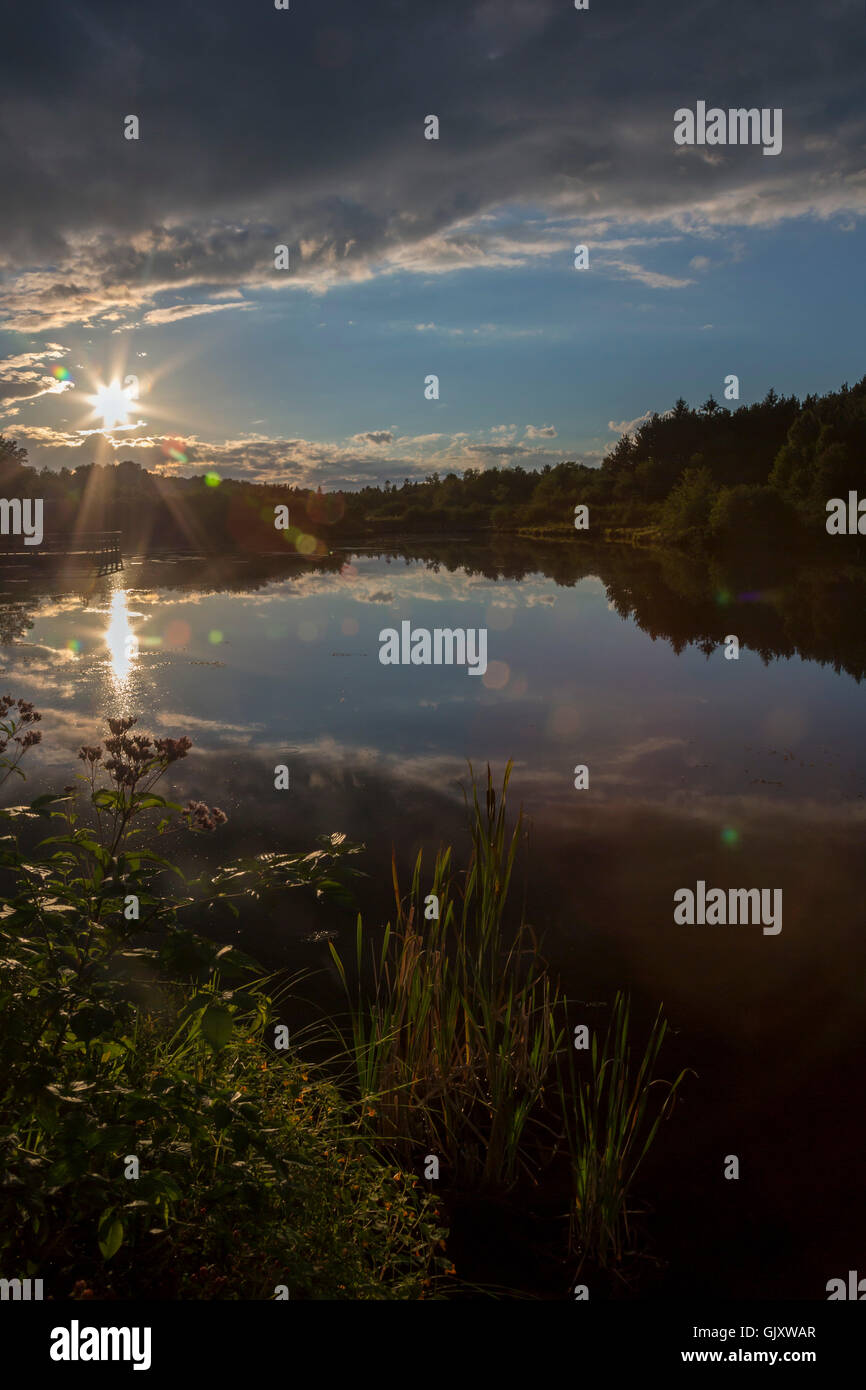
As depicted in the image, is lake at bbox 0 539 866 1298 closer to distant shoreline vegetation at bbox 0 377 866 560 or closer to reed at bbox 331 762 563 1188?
reed at bbox 331 762 563 1188

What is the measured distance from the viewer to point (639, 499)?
8044cm

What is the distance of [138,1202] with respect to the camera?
2268 millimetres

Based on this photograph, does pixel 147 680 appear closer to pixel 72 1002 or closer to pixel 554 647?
pixel 554 647

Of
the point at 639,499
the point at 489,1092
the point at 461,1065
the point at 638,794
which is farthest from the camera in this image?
the point at 639,499

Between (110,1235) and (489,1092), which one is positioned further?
(489,1092)

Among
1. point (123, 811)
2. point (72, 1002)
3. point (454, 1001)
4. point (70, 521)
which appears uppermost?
point (70, 521)

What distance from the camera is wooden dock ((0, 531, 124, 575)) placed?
37866 mm

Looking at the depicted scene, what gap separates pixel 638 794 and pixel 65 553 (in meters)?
39.6

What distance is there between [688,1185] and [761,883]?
12.1ft

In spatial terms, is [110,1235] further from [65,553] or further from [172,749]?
[65,553]

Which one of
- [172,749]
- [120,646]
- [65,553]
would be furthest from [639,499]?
[172,749]

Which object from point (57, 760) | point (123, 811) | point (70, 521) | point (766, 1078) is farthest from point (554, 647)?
point (70, 521)

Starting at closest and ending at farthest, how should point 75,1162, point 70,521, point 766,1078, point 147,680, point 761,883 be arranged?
point 75,1162 < point 766,1078 < point 761,883 < point 147,680 < point 70,521

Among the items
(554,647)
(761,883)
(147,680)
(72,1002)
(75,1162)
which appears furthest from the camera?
(554,647)
